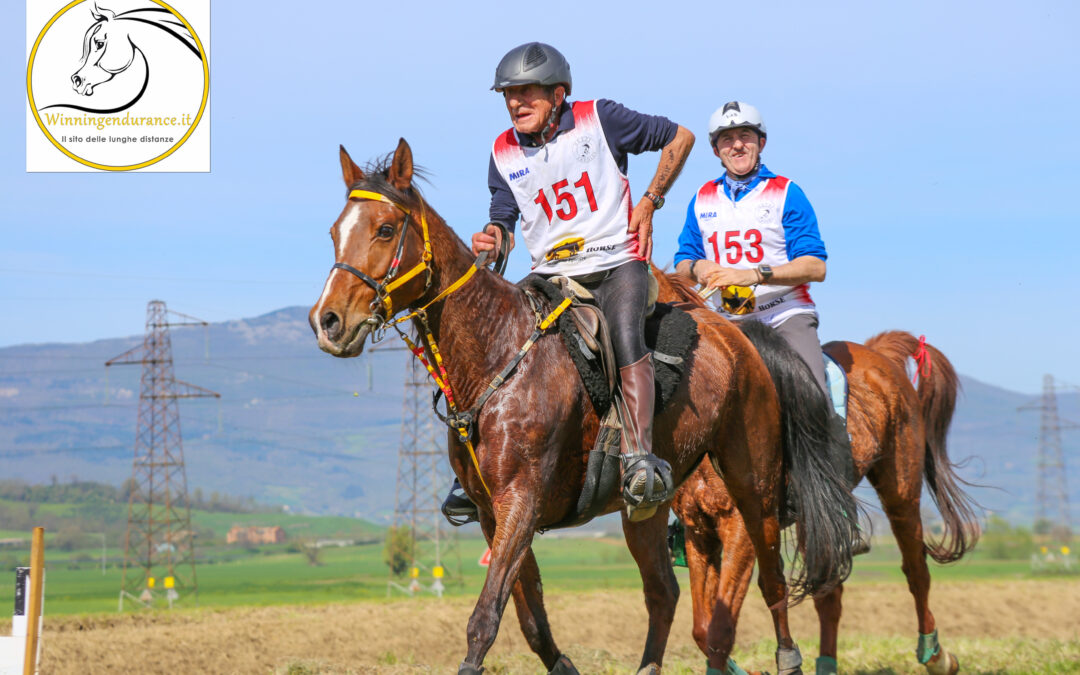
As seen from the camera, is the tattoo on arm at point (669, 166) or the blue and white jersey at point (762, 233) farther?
the blue and white jersey at point (762, 233)

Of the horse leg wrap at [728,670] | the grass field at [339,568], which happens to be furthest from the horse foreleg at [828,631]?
the grass field at [339,568]

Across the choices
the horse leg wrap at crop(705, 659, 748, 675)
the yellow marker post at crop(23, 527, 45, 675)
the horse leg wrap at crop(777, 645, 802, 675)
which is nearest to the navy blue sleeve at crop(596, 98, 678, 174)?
the horse leg wrap at crop(705, 659, 748, 675)

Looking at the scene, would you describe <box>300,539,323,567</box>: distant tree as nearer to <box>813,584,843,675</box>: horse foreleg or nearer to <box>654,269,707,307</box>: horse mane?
<box>813,584,843,675</box>: horse foreleg

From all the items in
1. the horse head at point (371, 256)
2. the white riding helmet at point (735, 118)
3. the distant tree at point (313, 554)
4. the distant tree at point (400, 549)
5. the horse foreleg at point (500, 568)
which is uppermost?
the white riding helmet at point (735, 118)

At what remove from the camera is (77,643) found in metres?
11.7

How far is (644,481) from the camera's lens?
5293 mm

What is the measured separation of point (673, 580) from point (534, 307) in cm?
211

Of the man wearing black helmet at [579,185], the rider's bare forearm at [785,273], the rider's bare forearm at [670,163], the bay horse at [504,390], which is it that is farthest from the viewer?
the rider's bare forearm at [785,273]

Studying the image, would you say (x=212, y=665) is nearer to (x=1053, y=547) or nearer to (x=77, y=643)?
(x=77, y=643)

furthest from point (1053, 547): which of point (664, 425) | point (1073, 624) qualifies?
point (664, 425)

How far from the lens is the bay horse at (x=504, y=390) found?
4.93 meters

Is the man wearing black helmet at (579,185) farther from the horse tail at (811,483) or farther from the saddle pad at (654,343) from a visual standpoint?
the horse tail at (811,483)

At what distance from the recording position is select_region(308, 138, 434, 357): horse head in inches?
188

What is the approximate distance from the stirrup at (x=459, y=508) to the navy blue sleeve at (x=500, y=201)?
A: 1.38 meters
